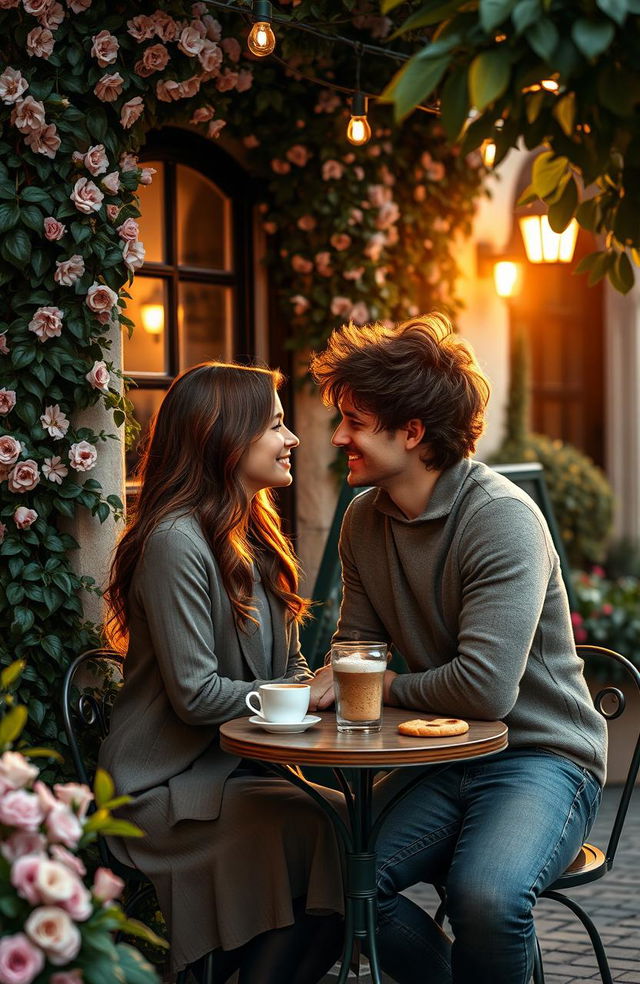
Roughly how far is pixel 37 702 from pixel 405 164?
2991 millimetres

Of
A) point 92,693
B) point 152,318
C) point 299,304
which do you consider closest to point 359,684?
point 92,693

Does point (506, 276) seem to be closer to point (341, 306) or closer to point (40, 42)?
point (341, 306)

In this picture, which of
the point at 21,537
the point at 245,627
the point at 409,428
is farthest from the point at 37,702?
the point at 409,428

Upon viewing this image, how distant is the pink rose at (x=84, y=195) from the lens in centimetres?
359

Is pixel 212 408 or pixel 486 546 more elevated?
pixel 212 408

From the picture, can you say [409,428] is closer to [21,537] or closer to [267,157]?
[21,537]

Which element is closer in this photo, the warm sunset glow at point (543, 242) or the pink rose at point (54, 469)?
the pink rose at point (54, 469)

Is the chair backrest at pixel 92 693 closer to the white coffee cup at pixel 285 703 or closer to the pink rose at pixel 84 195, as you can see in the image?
the white coffee cup at pixel 285 703

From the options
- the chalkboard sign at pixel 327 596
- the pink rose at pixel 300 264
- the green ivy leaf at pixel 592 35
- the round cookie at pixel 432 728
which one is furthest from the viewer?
the pink rose at pixel 300 264

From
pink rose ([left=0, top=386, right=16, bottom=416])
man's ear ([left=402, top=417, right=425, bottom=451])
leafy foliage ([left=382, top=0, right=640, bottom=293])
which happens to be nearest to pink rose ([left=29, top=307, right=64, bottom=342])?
pink rose ([left=0, top=386, right=16, bottom=416])

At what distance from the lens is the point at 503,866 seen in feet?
9.04

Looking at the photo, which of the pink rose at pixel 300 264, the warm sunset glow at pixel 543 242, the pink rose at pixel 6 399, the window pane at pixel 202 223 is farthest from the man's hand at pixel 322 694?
the warm sunset glow at pixel 543 242

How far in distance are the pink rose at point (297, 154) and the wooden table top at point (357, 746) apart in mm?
2879

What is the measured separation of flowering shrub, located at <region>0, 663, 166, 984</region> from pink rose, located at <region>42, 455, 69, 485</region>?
5.89ft
